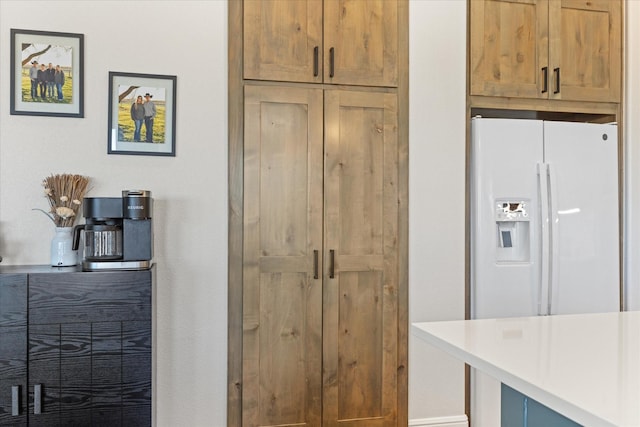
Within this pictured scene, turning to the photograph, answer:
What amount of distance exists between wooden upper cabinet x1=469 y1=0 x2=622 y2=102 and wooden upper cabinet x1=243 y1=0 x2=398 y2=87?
0.52m

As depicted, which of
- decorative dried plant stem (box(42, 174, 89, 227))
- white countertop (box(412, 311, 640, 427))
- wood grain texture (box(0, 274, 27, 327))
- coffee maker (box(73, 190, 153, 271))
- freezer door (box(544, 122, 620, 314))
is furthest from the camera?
freezer door (box(544, 122, 620, 314))

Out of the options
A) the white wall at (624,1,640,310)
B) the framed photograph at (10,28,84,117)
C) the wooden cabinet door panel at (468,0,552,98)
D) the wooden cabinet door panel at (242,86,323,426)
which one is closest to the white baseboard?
the wooden cabinet door panel at (242,86,323,426)

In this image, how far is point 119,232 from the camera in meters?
2.20

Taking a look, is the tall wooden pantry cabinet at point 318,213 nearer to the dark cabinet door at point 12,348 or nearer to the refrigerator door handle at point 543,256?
the refrigerator door handle at point 543,256

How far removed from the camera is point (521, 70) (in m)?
2.94

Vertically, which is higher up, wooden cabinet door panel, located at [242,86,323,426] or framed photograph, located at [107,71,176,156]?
framed photograph, located at [107,71,176,156]

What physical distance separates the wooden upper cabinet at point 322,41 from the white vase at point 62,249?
1.12m

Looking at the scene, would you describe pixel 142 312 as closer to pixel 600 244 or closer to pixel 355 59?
pixel 355 59

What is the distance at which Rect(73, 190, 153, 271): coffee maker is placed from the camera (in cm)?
216

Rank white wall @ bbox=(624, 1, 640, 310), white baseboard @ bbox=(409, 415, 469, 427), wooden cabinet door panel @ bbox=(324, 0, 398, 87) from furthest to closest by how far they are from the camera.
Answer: white wall @ bbox=(624, 1, 640, 310), white baseboard @ bbox=(409, 415, 469, 427), wooden cabinet door panel @ bbox=(324, 0, 398, 87)

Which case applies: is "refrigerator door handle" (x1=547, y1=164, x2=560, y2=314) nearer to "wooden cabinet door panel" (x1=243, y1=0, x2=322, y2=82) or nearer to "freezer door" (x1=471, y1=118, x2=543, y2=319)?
"freezer door" (x1=471, y1=118, x2=543, y2=319)

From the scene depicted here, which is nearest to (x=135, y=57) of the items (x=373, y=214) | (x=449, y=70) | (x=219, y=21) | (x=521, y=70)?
(x=219, y=21)

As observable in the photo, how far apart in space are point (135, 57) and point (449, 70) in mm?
1616

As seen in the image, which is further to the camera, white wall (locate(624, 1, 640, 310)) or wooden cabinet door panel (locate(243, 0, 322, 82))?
white wall (locate(624, 1, 640, 310))
